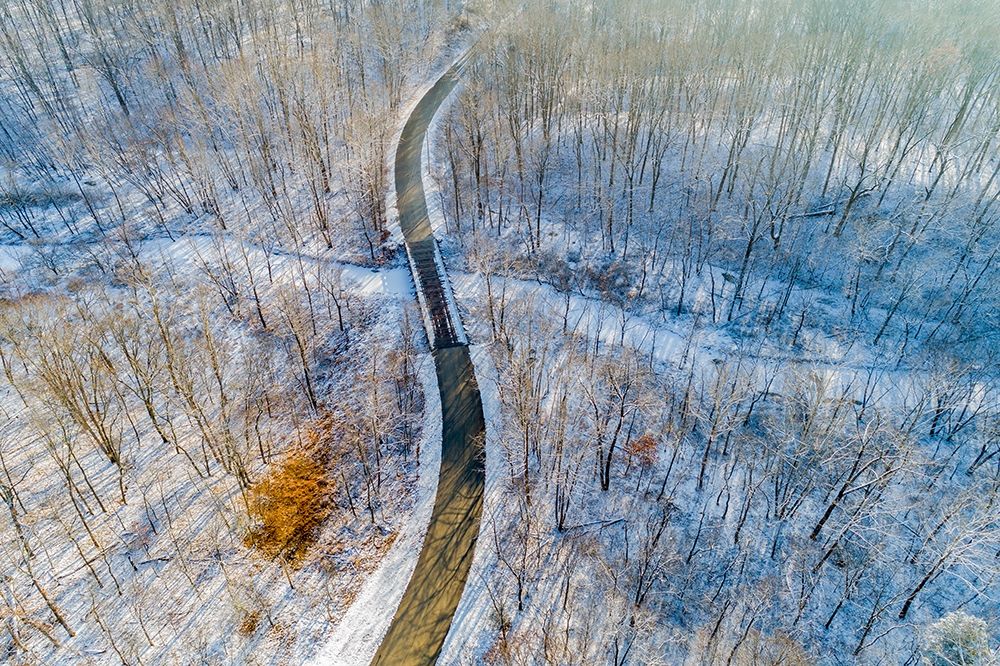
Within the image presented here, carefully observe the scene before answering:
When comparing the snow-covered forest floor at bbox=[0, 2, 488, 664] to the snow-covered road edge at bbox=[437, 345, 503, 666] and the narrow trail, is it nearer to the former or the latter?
the narrow trail

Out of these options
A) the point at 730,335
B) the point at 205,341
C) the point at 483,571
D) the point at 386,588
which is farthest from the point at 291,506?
the point at 730,335

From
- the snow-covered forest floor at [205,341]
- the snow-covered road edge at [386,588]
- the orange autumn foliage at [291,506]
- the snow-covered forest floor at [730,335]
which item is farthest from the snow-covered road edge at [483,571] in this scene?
the orange autumn foliage at [291,506]

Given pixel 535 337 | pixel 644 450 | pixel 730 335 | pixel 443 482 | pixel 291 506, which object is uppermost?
pixel 535 337

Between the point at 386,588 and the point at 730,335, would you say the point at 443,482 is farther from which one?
the point at 730,335

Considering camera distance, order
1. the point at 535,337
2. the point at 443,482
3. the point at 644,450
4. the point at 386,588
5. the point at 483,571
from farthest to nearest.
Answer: the point at 535,337 < the point at 644,450 < the point at 443,482 < the point at 483,571 < the point at 386,588

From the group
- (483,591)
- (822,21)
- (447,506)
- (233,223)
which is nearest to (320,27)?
(233,223)

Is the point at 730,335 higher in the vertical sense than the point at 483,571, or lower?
higher

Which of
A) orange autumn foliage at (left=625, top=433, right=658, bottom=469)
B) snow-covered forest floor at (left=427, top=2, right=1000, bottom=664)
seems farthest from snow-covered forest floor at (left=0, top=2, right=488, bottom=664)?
orange autumn foliage at (left=625, top=433, right=658, bottom=469)

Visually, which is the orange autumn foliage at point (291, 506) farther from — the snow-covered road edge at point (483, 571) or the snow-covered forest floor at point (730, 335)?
the snow-covered forest floor at point (730, 335)
